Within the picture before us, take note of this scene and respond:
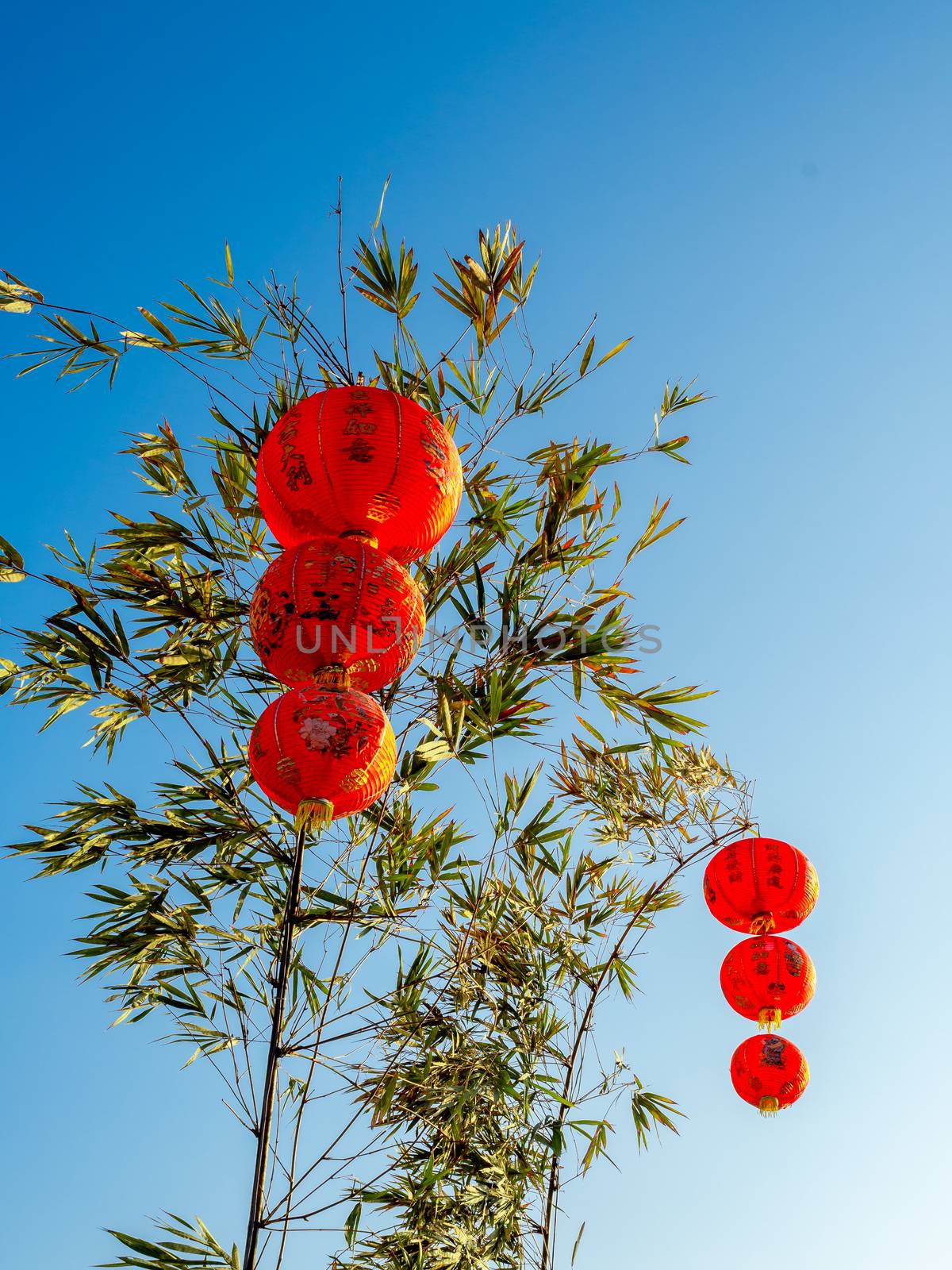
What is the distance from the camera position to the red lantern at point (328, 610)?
6.77 feet

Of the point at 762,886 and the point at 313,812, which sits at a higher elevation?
the point at 762,886

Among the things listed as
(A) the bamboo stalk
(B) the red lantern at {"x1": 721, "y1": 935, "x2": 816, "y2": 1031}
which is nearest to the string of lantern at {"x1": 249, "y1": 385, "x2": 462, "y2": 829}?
(A) the bamboo stalk

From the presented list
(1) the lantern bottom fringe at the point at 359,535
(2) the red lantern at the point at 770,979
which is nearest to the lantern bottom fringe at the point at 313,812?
(1) the lantern bottom fringe at the point at 359,535

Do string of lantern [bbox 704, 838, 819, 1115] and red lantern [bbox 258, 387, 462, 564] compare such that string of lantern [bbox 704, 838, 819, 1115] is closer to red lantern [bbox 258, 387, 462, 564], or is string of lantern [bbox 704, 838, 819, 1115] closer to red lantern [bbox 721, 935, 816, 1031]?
red lantern [bbox 721, 935, 816, 1031]

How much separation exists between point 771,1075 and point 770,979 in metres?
0.43

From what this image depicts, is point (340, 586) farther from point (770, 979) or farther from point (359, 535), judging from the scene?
point (770, 979)

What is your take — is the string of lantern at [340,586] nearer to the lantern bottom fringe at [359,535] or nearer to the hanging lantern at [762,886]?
the lantern bottom fringe at [359,535]

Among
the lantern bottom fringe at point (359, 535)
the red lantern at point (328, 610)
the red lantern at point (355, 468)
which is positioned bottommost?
the red lantern at point (328, 610)

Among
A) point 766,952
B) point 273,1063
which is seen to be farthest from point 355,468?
point 766,952

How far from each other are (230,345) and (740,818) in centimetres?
314

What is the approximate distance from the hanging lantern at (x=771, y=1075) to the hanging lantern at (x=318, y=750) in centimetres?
286

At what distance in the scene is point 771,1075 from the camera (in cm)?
404

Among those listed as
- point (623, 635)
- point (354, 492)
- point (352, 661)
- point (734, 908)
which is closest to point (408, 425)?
point (354, 492)

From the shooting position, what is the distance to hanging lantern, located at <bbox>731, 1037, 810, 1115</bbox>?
404 cm
